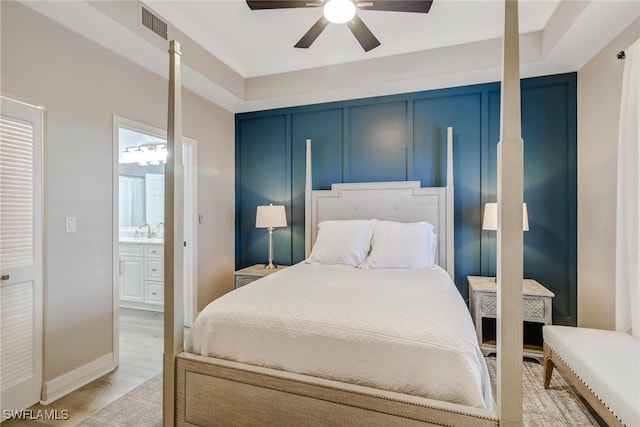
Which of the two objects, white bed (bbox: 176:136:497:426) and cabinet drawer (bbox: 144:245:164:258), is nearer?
white bed (bbox: 176:136:497:426)

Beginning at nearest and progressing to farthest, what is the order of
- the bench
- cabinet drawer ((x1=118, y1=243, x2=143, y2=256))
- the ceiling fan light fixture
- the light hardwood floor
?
the bench → the ceiling fan light fixture → the light hardwood floor → cabinet drawer ((x1=118, y1=243, x2=143, y2=256))

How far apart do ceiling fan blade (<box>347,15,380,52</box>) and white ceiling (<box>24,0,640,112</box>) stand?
455 millimetres

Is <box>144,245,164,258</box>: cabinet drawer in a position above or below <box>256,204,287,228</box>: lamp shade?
below

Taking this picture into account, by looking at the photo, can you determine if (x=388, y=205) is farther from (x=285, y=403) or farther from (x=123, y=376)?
(x=123, y=376)

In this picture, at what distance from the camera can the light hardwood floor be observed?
1991mm

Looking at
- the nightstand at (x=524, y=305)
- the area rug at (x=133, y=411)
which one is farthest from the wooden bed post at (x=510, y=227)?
the area rug at (x=133, y=411)

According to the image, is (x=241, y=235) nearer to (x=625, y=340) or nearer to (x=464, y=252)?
(x=464, y=252)

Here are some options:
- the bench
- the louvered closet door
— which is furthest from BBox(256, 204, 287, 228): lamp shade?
the bench

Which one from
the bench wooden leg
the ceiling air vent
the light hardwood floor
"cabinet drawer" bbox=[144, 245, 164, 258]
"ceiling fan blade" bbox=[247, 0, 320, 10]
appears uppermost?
the ceiling air vent

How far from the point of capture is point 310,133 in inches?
152

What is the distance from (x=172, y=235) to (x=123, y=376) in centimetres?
167

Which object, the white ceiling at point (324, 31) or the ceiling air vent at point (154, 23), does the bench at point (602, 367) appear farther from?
the ceiling air vent at point (154, 23)

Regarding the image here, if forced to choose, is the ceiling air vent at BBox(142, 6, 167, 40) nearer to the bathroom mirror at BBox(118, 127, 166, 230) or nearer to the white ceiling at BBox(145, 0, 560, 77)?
the white ceiling at BBox(145, 0, 560, 77)

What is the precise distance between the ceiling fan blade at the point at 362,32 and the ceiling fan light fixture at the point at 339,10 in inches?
4.4
